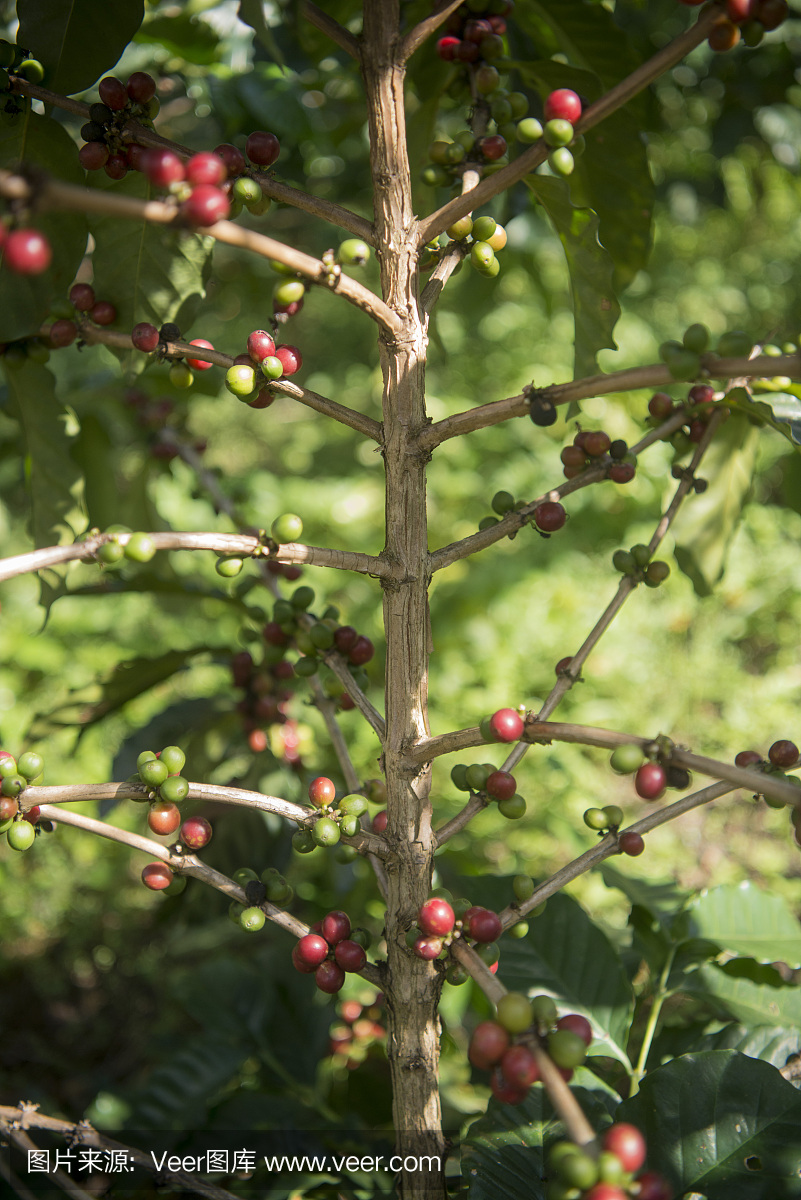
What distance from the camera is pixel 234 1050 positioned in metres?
1.54

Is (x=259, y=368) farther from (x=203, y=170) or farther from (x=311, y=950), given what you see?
(x=311, y=950)

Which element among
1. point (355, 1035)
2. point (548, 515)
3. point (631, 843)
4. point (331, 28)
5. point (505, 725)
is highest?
point (331, 28)

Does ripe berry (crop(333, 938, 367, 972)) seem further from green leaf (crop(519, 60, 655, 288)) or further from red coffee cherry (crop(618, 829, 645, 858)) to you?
green leaf (crop(519, 60, 655, 288))

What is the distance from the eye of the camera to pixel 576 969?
3.87 feet

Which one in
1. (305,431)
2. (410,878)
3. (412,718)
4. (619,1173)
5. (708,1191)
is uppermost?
(305,431)

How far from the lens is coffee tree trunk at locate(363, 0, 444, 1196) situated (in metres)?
0.81

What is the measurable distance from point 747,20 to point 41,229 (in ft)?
2.49

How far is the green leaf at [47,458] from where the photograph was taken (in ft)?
3.63

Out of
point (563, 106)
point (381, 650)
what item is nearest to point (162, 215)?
point (563, 106)

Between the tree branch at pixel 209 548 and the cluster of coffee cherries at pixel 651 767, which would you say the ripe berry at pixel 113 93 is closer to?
the tree branch at pixel 209 548

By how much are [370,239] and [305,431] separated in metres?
5.18

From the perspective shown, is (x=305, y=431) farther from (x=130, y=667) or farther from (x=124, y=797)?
(x=124, y=797)

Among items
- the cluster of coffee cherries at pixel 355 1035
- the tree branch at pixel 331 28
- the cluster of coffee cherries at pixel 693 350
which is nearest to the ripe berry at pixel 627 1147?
the cluster of coffee cherries at pixel 693 350

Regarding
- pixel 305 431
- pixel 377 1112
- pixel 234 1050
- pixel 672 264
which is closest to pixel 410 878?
pixel 377 1112
